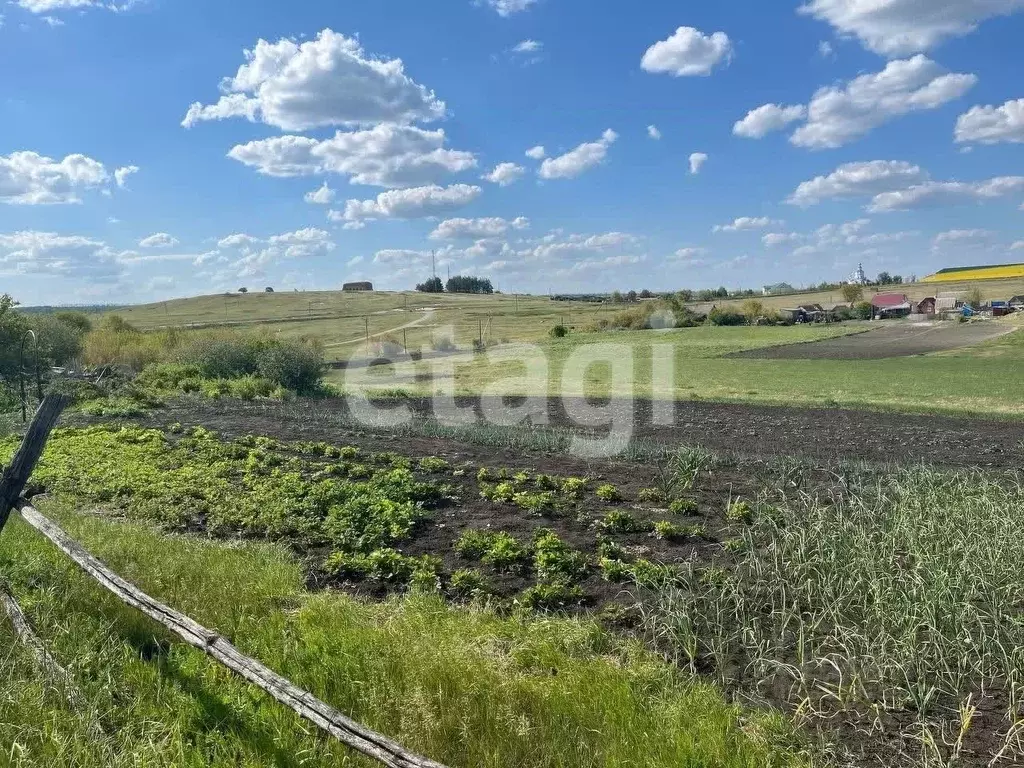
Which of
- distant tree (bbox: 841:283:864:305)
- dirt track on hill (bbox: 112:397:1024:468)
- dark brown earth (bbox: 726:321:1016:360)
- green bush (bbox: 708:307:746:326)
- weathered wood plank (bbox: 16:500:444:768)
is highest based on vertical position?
distant tree (bbox: 841:283:864:305)

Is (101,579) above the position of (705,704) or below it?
above

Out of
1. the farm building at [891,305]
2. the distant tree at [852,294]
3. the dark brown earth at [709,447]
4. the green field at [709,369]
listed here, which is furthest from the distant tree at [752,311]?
the dark brown earth at [709,447]

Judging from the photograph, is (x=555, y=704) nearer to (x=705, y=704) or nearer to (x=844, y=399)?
(x=705, y=704)

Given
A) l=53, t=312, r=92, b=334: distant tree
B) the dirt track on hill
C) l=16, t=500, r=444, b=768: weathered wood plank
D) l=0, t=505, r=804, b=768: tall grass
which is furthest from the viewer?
l=53, t=312, r=92, b=334: distant tree

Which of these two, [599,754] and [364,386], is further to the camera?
[364,386]

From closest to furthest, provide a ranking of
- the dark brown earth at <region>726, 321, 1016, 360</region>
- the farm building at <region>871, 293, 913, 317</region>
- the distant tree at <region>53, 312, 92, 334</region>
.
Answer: the distant tree at <region>53, 312, 92, 334</region>, the dark brown earth at <region>726, 321, 1016, 360</region>, the farm building at <region>871, 293, 913, 317</region>

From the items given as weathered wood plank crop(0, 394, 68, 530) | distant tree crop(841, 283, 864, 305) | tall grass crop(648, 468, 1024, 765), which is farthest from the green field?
distant tree crop(841, 283, 864, 305)

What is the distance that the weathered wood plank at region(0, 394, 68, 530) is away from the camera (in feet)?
16.6

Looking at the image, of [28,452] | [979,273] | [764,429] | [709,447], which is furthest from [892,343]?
[979,273]

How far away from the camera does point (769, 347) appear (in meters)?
41.7

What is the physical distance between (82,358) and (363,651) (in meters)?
28.2

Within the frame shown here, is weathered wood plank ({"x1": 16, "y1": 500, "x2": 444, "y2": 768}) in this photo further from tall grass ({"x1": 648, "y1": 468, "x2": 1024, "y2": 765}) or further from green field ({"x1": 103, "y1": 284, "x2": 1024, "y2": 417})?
green field ({"x1": 103, "y1": 284, "x2": 1024, "y2": 417})

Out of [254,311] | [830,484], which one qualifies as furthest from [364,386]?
[254,311]

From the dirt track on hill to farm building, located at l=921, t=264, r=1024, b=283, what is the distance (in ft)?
314
